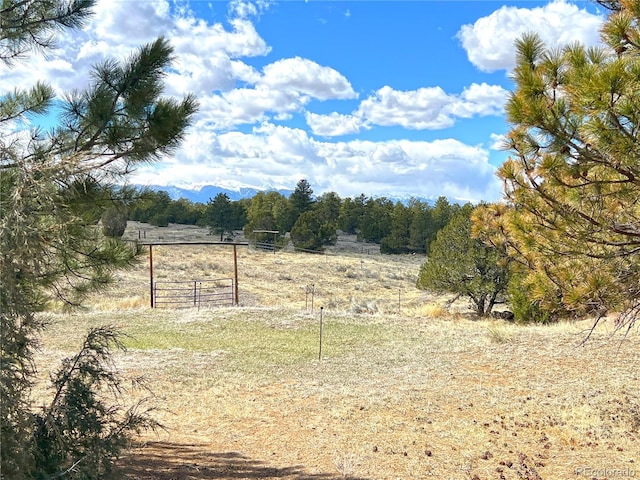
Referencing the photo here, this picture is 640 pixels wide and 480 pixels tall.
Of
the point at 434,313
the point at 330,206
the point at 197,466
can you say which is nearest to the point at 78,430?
the point at 197,466

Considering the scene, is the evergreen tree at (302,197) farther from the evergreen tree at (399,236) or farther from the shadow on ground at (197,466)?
the shadow on ground at (197,466)

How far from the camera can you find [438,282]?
19.4 m

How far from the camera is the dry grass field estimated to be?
5.39m

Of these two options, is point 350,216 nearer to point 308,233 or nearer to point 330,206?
point 330,206

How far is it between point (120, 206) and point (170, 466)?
264cm

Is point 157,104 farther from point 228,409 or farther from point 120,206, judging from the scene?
point 228,409

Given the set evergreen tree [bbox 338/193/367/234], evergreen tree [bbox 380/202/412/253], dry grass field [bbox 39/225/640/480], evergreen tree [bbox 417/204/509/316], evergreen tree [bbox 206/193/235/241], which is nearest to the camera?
dry grass field [bbox 39/225/640/480]

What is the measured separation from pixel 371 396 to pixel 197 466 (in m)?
3.42

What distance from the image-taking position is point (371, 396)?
8.00 metres

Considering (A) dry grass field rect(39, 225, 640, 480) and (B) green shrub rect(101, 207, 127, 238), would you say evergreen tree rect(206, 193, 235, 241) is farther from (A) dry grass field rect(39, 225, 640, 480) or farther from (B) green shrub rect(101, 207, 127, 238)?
(B) green shrub rect(101, 207, 127, 238)

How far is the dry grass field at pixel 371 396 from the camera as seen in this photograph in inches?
212

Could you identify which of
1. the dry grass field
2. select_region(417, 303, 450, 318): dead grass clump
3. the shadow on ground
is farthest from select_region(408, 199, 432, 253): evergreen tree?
the shadow on ground

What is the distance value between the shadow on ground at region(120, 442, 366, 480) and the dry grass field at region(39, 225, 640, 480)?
0.02 meters

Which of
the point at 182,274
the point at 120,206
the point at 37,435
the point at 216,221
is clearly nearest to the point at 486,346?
the point at 120,206
